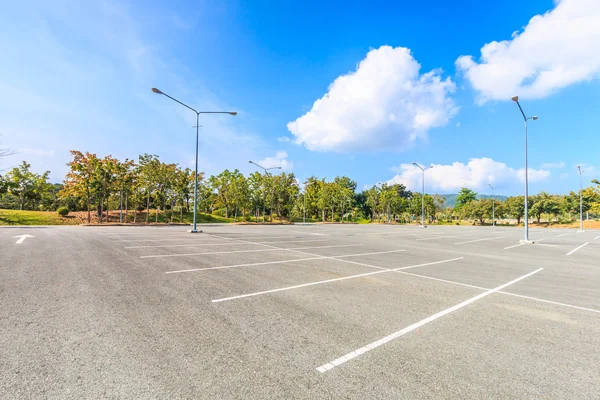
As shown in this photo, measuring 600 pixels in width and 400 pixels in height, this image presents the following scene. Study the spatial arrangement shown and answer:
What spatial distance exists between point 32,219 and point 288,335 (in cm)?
4011

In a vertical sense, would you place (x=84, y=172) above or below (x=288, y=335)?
above

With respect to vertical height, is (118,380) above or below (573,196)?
below

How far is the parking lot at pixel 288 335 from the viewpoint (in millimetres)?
2477

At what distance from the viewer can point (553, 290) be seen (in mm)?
6184

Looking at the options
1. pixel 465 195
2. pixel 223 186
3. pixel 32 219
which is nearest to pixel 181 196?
pixel 223 186

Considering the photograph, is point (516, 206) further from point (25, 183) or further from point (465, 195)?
point (25, 183)

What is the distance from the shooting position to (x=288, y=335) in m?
3.49

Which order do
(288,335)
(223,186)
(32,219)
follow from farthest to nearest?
(223,186) < (32,219) < (288,335)

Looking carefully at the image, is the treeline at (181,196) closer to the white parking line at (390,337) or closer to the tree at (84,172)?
the tree at (84,172)

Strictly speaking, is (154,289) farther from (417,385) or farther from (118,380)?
(417,385)

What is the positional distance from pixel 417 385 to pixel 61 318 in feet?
15.2

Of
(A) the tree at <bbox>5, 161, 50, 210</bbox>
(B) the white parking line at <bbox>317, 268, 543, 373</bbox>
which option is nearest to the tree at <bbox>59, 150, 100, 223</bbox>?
(A) the tree at <bbox>5, 161, 50, 210</bbox>

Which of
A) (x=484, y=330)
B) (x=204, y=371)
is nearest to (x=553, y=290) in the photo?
(x=484, y=330)

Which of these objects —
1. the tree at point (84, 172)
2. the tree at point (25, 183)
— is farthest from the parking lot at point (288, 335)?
the tree at point (25, 183)
